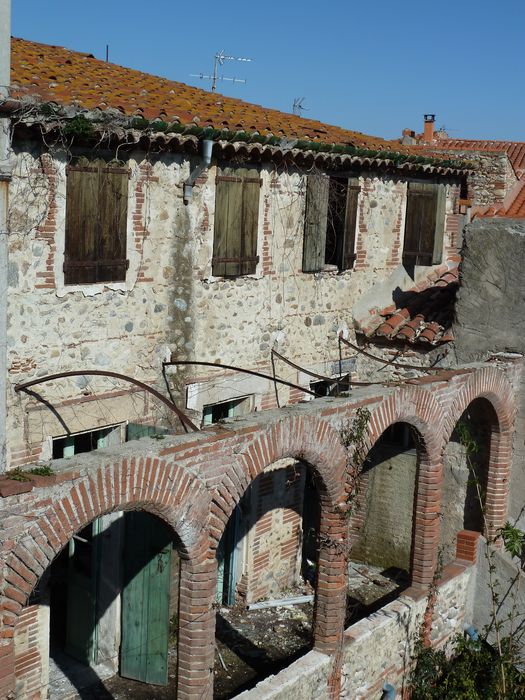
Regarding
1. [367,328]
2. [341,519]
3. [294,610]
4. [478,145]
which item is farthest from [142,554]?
[478,145]

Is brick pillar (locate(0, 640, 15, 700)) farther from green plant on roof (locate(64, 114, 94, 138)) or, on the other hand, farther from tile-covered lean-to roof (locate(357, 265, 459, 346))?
tile-covered lean-to roof (locate(357, 265, 459, 346))

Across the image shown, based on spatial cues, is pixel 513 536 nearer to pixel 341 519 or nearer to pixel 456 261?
pixel 341 519

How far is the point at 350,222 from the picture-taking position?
12094 mm

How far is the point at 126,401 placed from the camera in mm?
9062

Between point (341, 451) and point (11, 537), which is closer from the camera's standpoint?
point (11, 537)

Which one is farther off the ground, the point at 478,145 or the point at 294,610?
the point at 478,145

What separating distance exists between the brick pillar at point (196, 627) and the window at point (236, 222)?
13.6 feet

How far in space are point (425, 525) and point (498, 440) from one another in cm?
196

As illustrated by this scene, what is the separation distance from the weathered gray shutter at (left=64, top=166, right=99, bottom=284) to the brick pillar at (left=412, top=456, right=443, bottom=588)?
427cm

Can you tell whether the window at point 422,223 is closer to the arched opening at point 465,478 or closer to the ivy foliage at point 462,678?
the arched opening at point 465,478

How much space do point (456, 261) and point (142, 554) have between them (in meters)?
7.89

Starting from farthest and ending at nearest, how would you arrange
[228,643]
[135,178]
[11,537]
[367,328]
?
1. [367,328]
2. [228,643]
3. [135,178]
4. [11,537]

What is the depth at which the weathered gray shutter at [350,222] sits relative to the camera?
12.0 metres

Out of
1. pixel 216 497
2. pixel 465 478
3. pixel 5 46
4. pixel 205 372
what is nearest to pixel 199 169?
pixel 205 372
